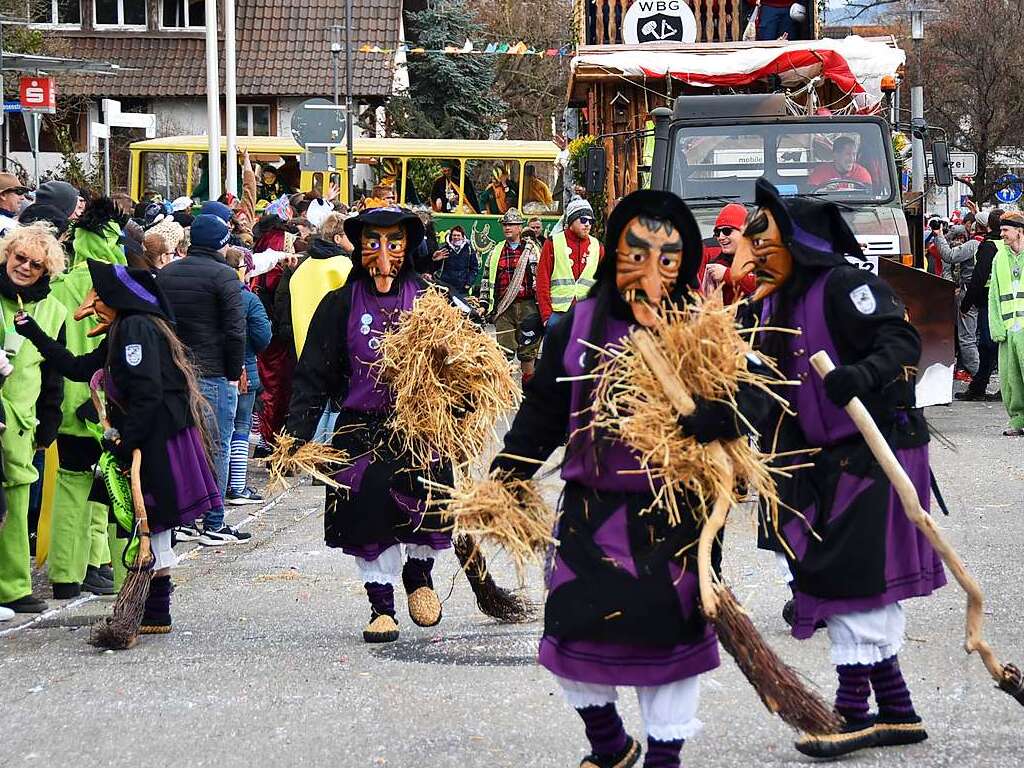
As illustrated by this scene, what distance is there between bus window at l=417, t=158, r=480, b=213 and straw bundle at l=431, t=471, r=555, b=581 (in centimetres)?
2270

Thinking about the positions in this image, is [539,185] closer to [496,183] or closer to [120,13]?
[496,183]

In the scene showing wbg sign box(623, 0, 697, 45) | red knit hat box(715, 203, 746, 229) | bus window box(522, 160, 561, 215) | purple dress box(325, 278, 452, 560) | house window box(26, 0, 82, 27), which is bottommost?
purple dress box(325, 278, 452, 560)

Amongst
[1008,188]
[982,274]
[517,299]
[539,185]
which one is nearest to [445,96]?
[1008,188]

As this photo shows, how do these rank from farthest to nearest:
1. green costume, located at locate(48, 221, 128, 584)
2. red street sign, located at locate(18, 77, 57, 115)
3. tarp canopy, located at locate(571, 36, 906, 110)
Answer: red street sign, located at locate(18, 77, 57, 115)
tarp canopy, located at locate(571, 36, 906, 110)
green costume, located at locate(48, 221, 128, 584)

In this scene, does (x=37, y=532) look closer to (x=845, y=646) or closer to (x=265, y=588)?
(x=265, y=588)

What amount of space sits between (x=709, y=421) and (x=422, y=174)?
24736 mm

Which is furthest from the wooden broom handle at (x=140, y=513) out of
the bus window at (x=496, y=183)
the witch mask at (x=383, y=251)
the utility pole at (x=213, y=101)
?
A: the bus window at (x=496, y=183)

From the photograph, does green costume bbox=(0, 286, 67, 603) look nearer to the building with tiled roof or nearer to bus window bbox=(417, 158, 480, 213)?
bus window bbox=(417, 158, 480, 213)

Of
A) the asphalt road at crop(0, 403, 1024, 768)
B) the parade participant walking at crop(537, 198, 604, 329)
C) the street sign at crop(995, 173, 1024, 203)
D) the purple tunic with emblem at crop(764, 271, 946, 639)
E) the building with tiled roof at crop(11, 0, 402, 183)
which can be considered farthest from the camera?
the building with tiled roof at crop(11, 0, 402, 183)

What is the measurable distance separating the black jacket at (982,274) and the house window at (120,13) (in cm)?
3309

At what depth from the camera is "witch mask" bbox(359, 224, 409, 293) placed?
7.58 meters

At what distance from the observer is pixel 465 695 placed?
6469 mm

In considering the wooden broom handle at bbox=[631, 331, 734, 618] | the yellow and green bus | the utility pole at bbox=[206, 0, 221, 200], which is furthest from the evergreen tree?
the wooden broom handle at bbox=[631, 331, 734, 618]

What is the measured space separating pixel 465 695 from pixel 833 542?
5.63 feet
